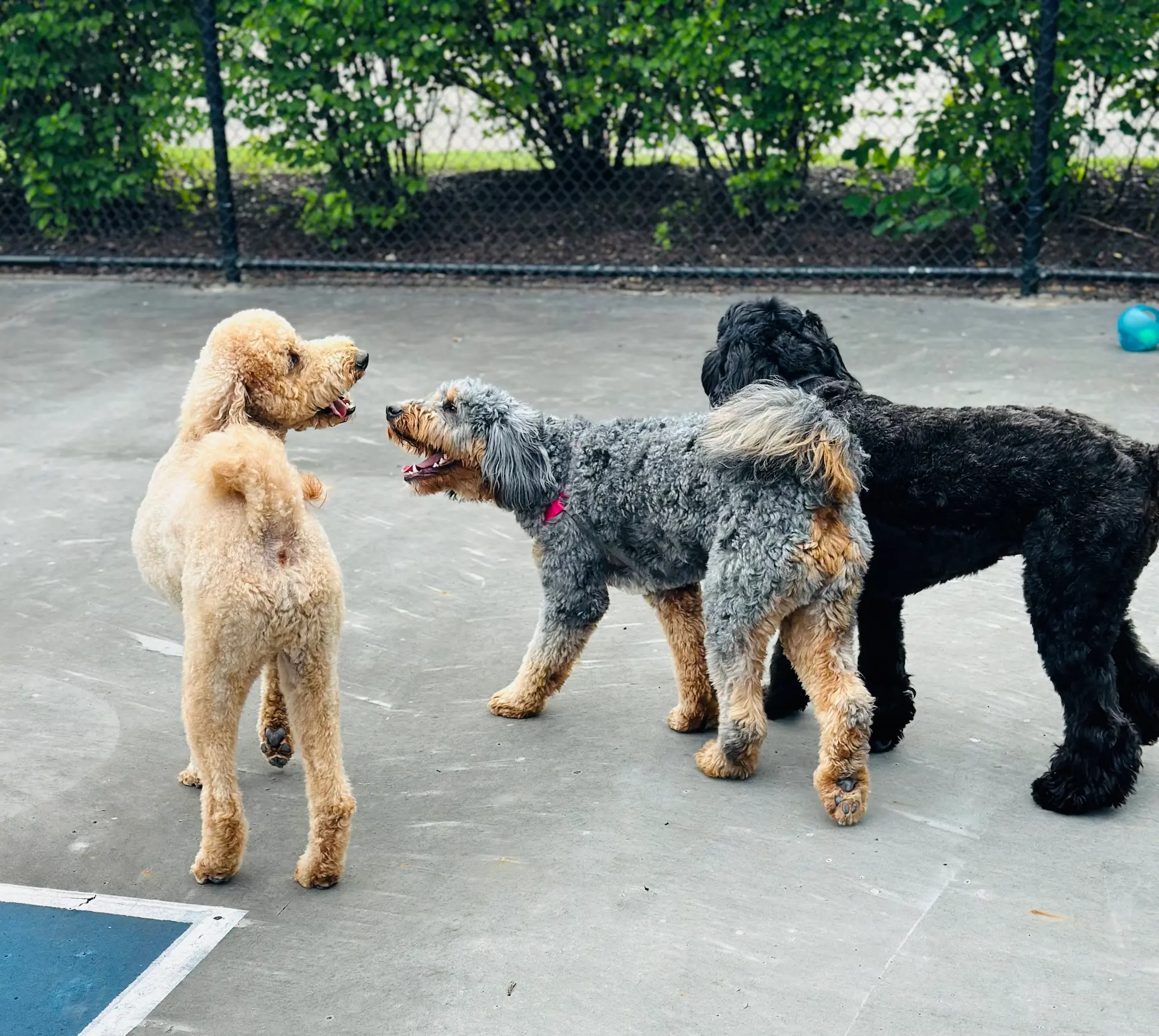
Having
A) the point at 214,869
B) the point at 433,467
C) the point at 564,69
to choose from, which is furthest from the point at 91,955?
the point at 564,69

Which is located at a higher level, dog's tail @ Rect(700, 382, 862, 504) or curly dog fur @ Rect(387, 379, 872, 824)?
dog's tail @ Rect(700, 382, 862, 504)

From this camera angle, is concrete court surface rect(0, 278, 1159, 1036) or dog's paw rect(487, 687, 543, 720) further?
dog's paw rect(487, 687, 543, 720)

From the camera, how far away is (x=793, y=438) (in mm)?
3928

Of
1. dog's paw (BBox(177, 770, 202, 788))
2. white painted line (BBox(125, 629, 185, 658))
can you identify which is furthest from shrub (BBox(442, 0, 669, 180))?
dog's paw (BBox(177, 770, 202, 788))

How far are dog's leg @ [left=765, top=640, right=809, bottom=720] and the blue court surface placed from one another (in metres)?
1.84

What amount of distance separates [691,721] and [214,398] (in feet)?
5.86

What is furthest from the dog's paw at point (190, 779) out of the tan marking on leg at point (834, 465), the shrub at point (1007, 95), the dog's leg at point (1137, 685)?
the shrub at point (1007, 95)

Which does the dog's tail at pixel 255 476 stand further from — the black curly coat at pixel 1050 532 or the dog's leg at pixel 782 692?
the dog's leg at pixel 782 692

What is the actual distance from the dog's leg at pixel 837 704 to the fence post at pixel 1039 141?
580 cm

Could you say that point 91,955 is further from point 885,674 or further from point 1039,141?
point 1039,141

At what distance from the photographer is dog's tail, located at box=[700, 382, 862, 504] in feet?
12.9

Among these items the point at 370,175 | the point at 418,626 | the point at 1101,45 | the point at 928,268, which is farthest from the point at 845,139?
the point at 418,626

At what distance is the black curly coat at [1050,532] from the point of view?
12.6 ft

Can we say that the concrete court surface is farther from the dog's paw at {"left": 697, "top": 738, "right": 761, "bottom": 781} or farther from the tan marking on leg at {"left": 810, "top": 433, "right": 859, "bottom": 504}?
the tan marking on leg at {"left": 810, "top": 433, "right": 859, "bottom": 504}
